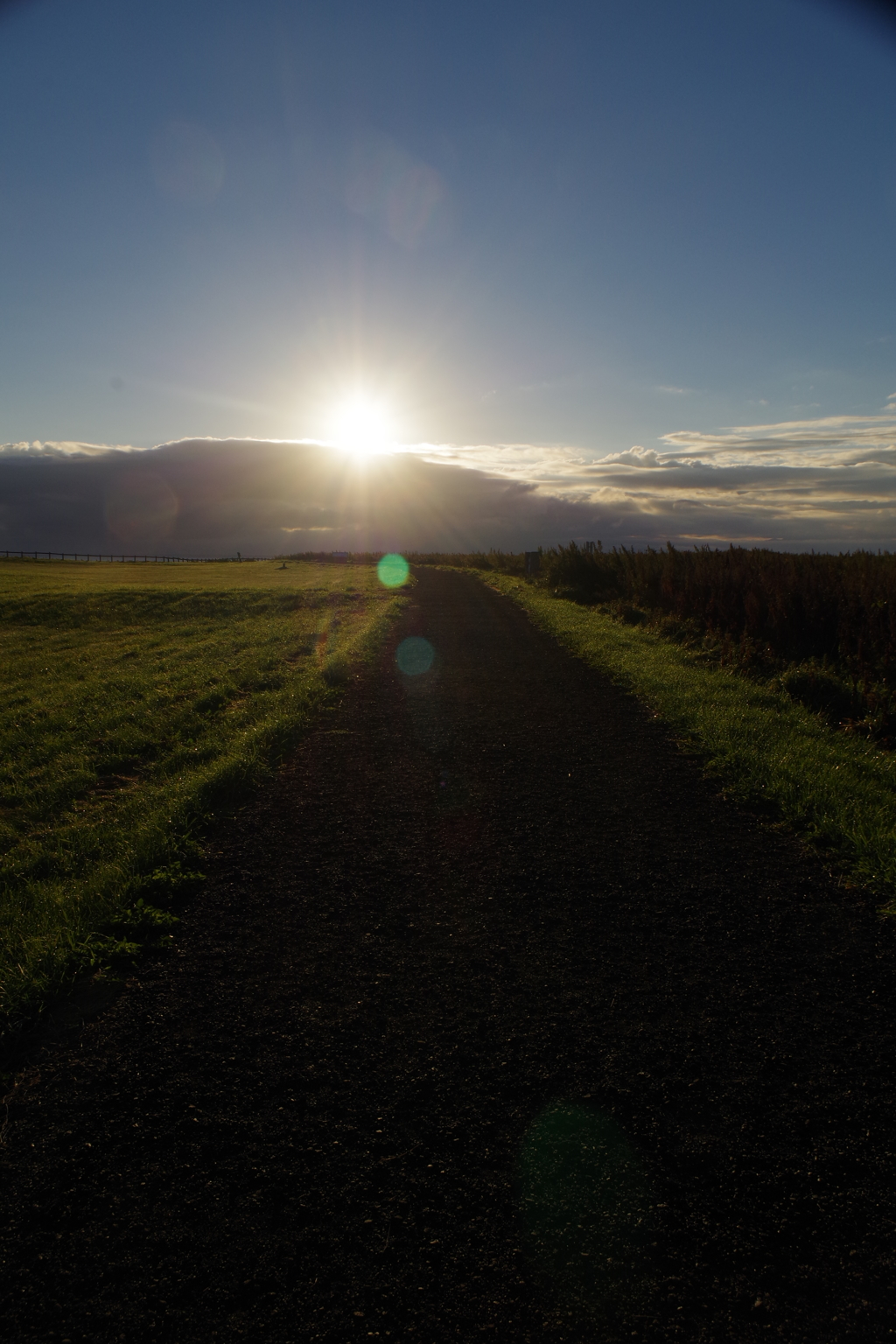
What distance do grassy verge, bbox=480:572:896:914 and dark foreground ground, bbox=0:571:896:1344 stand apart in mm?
383

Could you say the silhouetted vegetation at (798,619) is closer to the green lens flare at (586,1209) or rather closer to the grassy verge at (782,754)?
the grassy verge at (782,754)

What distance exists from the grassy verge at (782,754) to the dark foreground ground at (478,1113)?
1.26 feet

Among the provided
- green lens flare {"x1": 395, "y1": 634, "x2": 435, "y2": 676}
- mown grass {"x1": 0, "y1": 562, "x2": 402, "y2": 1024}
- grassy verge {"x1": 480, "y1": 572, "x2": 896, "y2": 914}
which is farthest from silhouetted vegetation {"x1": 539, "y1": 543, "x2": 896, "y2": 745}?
mown grass {"x1": 0, "y1": 562, "x2": 402, "y2": 1024}

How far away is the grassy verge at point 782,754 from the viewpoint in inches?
196

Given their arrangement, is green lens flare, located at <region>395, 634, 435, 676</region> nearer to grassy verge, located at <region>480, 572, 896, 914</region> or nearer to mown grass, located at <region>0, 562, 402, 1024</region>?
mown grass, located at <region>0, 562, 402, 1024</region>

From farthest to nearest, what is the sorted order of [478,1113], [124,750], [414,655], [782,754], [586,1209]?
[414,655], [124,750], [782,754], [478,1113], [586,1209]

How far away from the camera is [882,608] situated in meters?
11.4

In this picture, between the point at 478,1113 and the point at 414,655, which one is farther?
the point at 414,655

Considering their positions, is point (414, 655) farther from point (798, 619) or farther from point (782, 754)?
point (782, 754)

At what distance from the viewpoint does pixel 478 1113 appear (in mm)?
2656

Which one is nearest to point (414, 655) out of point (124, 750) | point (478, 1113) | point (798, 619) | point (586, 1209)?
point (124, 750)

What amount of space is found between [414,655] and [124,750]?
18.2 feet

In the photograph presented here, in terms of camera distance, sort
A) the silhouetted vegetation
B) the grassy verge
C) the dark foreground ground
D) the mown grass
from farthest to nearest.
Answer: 1. the silhouetted vegetation
2. the grassy verge
3. the mown grass
4. the dark foreground ground

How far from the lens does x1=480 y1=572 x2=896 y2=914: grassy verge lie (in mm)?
4980
